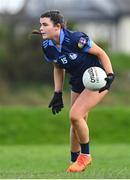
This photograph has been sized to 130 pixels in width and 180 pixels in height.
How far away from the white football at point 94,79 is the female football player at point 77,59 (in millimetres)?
68

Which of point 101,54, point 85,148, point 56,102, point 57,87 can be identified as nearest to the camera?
point 101,54

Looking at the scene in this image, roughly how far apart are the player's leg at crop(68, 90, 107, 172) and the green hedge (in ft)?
43.6

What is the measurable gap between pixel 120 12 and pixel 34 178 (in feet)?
209

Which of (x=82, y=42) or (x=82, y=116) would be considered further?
(x=82, y=116)

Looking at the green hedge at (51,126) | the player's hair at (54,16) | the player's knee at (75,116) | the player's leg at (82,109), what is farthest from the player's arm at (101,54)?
the green hedge at (51,126)

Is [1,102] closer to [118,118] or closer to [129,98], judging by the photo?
[129,98]

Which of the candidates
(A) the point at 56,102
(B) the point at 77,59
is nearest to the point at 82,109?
(B) the point at 77,59

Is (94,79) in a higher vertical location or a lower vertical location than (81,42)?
lower

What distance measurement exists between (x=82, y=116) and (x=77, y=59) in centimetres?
73

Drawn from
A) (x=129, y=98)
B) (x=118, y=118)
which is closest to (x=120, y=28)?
(x=129, y=98)

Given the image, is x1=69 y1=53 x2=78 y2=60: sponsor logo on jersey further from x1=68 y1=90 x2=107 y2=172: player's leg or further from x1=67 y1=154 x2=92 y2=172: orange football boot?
x1=67 y1=154 x2=92 y2=172: orange football boot

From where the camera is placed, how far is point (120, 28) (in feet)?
234

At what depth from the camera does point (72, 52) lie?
1006 centimetres

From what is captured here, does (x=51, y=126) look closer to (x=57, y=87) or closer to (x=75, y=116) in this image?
(x=57, y=87)
